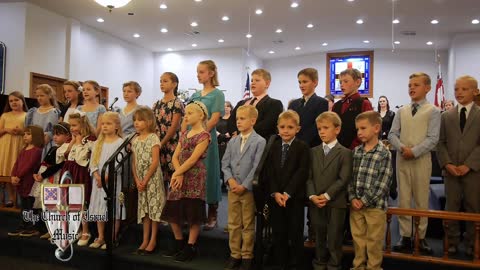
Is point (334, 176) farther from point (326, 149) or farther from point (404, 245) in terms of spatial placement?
point (404, 245)

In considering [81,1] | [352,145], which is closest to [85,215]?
[352,145]

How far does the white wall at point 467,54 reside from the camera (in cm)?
1029

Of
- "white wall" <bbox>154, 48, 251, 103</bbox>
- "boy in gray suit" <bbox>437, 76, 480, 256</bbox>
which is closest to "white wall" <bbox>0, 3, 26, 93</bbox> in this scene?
"white wall" <bbox>154, 48, 251, 103</bbox>

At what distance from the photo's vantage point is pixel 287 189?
2.74 m

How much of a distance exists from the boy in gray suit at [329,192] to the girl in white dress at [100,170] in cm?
177

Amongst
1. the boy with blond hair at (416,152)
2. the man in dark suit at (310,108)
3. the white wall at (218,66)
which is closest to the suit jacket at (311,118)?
the man in dark suit at (310,108)

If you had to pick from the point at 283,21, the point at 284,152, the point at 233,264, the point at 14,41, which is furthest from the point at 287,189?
the point at 14,41

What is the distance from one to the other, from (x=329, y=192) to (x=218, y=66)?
10768mm

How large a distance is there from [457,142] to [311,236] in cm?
138

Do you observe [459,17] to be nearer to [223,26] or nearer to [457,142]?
[223,26]

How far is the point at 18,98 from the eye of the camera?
171 inches

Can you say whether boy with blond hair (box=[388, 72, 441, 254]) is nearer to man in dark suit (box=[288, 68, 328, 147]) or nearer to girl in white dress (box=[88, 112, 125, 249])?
man in dark suit (box=[288, 68, 328, 147])

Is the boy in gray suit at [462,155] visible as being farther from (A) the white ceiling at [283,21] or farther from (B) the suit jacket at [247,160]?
(A) the white ceiling at [283,21]

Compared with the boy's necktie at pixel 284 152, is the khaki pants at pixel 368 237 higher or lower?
lower
